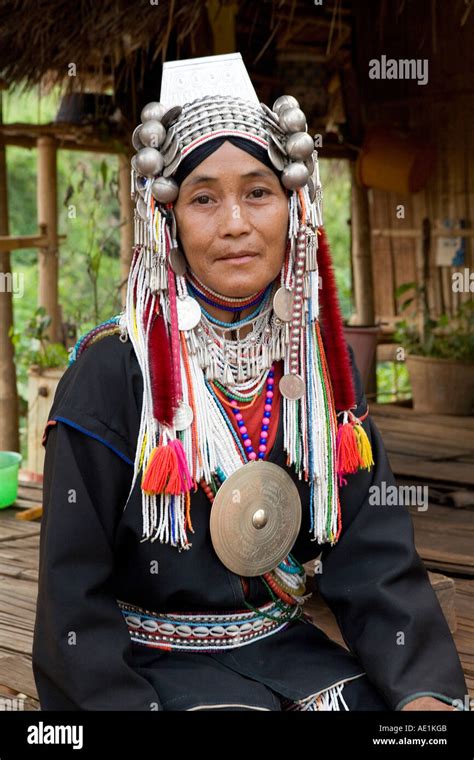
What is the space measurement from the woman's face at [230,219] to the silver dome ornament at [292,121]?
9 centimetres

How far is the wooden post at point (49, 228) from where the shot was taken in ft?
20.4

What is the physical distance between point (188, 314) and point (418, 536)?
1994 mm

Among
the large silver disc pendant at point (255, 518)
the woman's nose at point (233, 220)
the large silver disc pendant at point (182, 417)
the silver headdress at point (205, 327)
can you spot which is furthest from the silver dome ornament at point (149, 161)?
the large silver disc pendant at point (255, 518)

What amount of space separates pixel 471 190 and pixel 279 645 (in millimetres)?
4963

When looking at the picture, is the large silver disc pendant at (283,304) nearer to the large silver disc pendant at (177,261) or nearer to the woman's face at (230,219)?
the woman's face at (230,219)

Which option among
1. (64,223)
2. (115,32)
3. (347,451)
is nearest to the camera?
(347,451)

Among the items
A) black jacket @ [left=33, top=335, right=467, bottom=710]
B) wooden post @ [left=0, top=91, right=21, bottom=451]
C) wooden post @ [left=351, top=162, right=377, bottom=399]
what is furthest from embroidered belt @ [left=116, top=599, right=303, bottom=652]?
wooden post @ [left=351, top=162, right=377, bottom=399]

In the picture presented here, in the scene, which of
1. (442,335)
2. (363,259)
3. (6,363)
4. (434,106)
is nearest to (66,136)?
(6,363)

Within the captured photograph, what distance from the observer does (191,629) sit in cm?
188

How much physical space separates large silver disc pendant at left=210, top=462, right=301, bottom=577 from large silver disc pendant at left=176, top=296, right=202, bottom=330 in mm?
268

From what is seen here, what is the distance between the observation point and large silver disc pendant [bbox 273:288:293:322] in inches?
76.2

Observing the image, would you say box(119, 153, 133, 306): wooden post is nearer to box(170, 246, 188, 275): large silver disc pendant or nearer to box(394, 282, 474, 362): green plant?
box(394, 282, 474, 362): green plant

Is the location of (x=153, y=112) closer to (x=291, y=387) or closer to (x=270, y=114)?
(x=270, y=114)

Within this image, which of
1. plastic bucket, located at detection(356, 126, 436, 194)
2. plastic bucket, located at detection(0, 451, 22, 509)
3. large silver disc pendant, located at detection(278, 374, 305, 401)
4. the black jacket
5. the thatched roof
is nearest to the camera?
the black jacket
